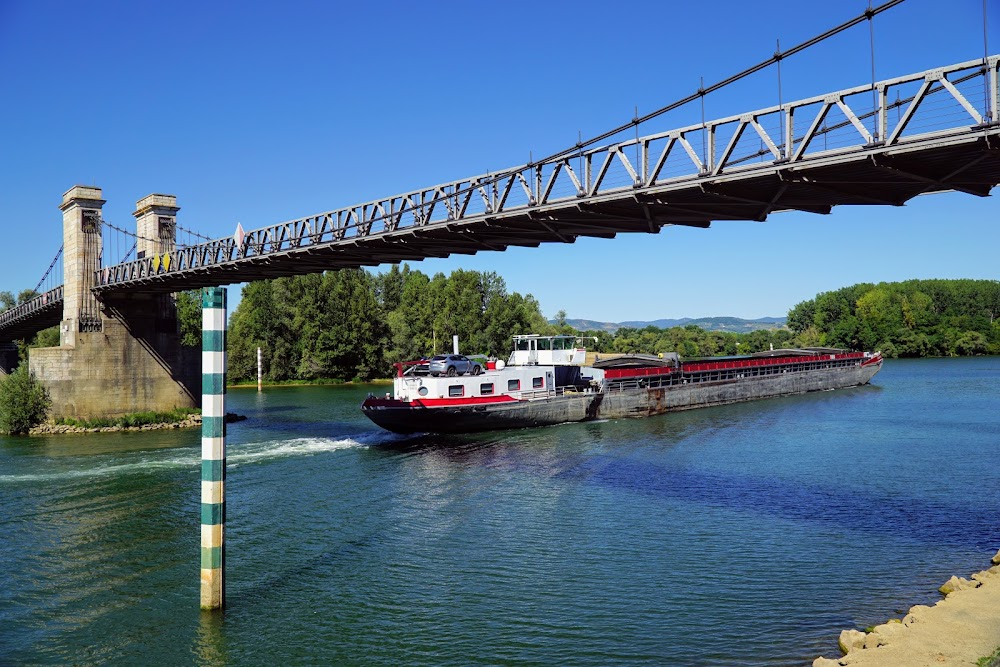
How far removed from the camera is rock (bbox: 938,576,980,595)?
15.6 metres

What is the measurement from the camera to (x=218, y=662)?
13.4 m

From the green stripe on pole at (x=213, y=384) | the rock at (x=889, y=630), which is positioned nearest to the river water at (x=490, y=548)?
the rock at (x=889, y=630)

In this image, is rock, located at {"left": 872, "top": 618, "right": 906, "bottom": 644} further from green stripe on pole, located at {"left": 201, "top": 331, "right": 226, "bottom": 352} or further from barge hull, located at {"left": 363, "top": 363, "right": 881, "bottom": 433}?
barge hull, located at {"left": 363, "top": 363, "right": 881, "bottom": 433}

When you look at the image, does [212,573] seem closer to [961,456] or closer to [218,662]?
[218,662]

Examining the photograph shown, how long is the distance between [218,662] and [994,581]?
16042mm

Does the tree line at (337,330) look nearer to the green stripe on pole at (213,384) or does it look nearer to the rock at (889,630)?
the green stripe on pole at (213,384)

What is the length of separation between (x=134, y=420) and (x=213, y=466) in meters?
36.0

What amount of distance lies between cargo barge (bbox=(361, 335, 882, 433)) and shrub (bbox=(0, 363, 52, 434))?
858 inches

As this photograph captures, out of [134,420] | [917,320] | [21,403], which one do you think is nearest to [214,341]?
[134,420]

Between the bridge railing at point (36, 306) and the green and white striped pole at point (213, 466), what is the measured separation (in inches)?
1709

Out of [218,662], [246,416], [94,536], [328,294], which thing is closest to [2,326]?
[246,416]

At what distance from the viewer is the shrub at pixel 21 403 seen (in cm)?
4359

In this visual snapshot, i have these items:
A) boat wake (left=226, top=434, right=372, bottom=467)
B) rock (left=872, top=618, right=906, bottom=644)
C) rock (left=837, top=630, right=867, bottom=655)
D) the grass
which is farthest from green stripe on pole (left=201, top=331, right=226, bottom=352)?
the grass

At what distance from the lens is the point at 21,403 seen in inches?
1730
